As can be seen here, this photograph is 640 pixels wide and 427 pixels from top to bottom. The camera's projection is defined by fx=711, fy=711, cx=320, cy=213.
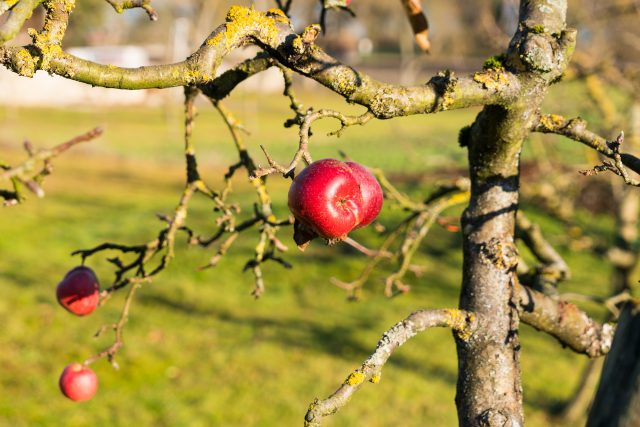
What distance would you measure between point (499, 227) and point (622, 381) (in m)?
0.66

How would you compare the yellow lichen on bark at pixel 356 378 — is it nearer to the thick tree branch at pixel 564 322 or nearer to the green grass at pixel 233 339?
the thick tree branch at pixel 564 322


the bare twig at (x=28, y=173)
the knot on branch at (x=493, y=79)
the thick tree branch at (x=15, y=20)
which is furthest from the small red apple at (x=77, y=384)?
the knot on branch at (x=493, y=79)

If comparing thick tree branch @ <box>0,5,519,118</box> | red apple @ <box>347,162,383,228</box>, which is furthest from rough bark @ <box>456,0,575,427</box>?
red apple @ <box>347,162,383,228</box>

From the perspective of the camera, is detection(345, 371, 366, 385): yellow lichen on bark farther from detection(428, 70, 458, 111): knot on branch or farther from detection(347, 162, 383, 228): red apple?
detection(428, 70, 458, 111): knot on branch

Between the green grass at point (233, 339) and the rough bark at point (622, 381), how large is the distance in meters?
4.73

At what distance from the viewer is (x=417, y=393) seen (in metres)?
→ 7.83

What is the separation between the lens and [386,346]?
1.50m

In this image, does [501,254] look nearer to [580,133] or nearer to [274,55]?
[580,133]


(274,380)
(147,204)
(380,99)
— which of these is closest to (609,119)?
(274,380)

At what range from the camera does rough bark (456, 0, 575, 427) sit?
168 centimetres

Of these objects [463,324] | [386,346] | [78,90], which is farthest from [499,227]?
[78,90]

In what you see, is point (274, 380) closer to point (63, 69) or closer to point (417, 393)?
point (417, 393)

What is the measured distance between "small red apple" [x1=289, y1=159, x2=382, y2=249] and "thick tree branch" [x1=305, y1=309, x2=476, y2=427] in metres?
0.24

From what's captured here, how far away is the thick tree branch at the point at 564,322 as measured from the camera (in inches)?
76.0
